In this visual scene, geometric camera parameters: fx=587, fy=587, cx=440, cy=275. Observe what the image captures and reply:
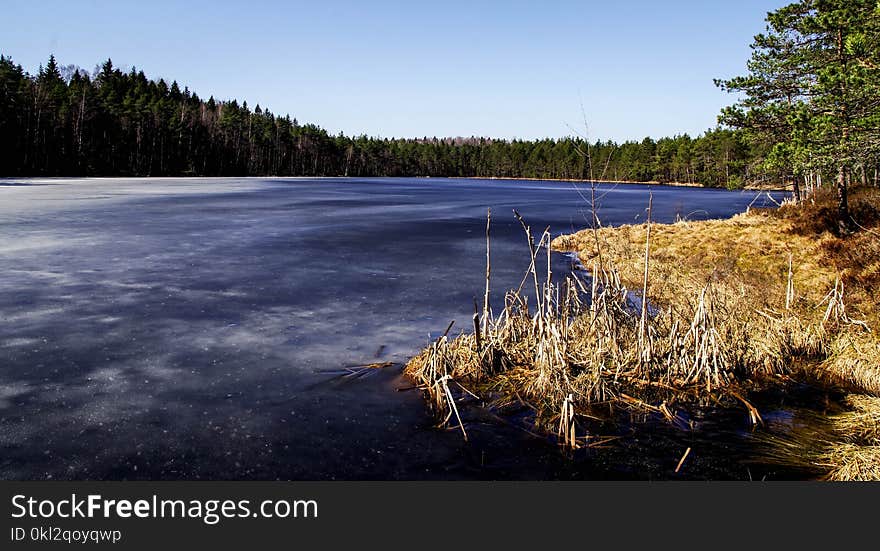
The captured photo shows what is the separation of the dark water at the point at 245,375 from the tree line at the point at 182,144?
1760 cm

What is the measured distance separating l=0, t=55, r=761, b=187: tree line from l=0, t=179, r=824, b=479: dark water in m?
17.6

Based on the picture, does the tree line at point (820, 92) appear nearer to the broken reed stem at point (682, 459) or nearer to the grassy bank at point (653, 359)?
the grassy bank at point (653, 359)

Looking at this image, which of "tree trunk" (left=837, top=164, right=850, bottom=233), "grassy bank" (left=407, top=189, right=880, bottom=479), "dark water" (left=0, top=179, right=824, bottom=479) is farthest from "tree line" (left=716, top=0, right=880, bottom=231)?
"dark water" (left=0, top=179, right=824, bottom=479)

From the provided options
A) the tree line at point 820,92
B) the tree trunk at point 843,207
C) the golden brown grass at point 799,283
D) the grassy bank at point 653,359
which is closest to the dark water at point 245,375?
the grassy bank at point 653,359

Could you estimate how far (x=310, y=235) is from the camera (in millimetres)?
30156

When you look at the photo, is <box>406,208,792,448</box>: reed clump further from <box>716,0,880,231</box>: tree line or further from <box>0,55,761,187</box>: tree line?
<box>0,55,761,187</box>: tree line

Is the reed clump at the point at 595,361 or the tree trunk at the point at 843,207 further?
the tree trunk at the point at 843,207

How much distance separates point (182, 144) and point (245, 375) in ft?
376

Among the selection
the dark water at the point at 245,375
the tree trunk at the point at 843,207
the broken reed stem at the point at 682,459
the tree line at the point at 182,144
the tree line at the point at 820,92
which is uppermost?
the tree line at the point at 182,144

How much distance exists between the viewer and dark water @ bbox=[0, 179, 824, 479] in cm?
727

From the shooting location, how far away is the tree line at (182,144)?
84.3 metres
